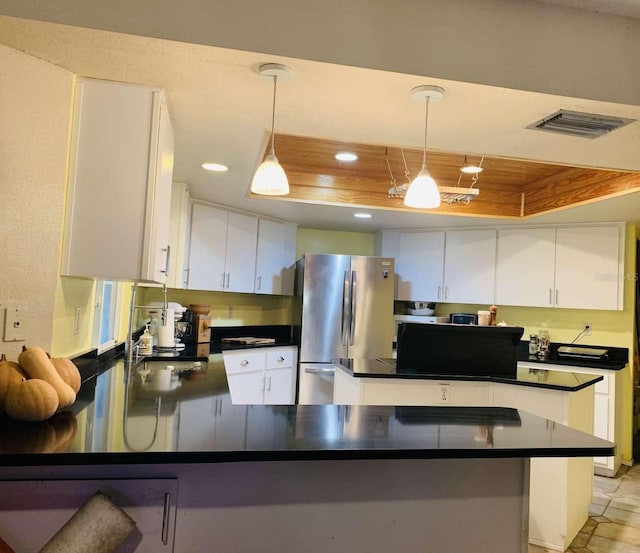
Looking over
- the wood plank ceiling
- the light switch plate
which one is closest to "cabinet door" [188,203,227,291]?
the wood plank ceiling

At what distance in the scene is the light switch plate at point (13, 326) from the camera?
1604 mm

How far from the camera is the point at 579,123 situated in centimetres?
197

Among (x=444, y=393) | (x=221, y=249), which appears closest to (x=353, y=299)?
(x=221, y=249)

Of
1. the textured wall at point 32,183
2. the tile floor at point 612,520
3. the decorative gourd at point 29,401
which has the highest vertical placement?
the textured wall at point 32,183

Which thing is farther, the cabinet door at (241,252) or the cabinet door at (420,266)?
the cabinet door at (420,266)

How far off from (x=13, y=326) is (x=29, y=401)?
48 centimetres

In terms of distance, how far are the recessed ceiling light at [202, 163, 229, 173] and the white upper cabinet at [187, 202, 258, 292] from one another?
1047 millimetres

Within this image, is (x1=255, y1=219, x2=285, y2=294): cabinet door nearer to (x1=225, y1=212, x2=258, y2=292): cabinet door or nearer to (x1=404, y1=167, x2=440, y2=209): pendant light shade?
(x1=225, y1=212, x2=258, y2=292): cabinet door

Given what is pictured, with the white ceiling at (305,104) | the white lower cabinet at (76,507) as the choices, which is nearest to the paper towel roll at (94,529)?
the white lower cabinet at (76,507)

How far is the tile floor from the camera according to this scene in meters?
2.67

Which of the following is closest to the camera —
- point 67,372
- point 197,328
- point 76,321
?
point 67,372

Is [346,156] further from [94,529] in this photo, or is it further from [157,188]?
[94,529]

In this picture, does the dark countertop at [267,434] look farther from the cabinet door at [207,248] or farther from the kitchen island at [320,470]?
the cabinet door at [207,248]

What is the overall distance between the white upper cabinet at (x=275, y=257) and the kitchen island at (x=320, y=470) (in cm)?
317
